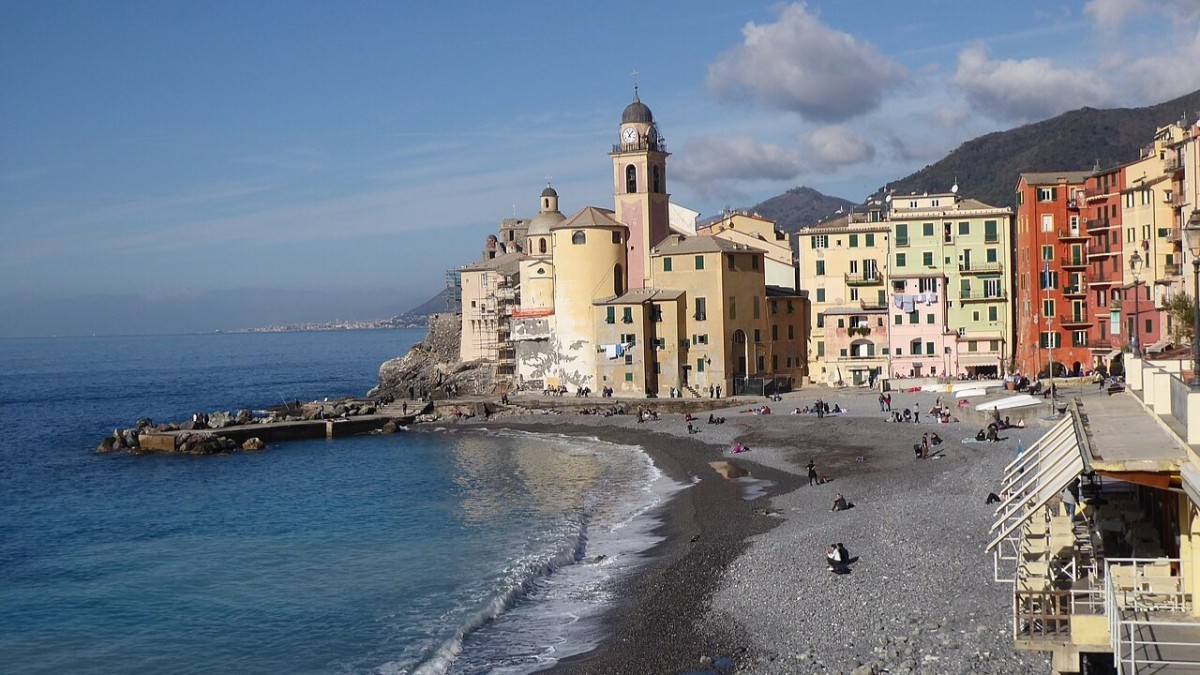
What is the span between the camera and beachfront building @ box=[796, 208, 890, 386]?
242 ft

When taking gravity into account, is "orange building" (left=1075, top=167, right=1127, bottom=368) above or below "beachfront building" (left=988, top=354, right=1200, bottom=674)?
above

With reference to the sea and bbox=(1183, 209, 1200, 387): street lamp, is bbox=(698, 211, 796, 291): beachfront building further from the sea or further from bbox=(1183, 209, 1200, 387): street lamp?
bbox=(1183, 209, 1200, 387): street lamp

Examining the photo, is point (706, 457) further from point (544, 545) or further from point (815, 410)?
point (544, 545)

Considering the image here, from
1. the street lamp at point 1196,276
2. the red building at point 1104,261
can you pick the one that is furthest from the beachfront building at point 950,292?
the street lamp at point 1196,276

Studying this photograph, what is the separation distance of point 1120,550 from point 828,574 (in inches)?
439

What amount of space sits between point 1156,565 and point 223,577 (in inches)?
1181

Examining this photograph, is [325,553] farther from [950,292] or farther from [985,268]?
[985,268]

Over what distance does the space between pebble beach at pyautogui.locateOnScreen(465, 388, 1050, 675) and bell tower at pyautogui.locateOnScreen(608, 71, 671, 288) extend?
29404 mm

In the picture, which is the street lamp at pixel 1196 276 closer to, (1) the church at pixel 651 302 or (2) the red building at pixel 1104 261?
(2) the red building at pixel 1104 261

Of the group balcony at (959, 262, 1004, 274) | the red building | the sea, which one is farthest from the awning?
balcony at (959, 262, 1004, 274)

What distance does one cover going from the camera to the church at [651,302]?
7444 cm

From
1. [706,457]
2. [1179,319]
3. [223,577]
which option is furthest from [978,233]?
[223,577]

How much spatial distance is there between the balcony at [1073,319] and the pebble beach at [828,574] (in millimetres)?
17276

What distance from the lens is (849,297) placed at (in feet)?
245
